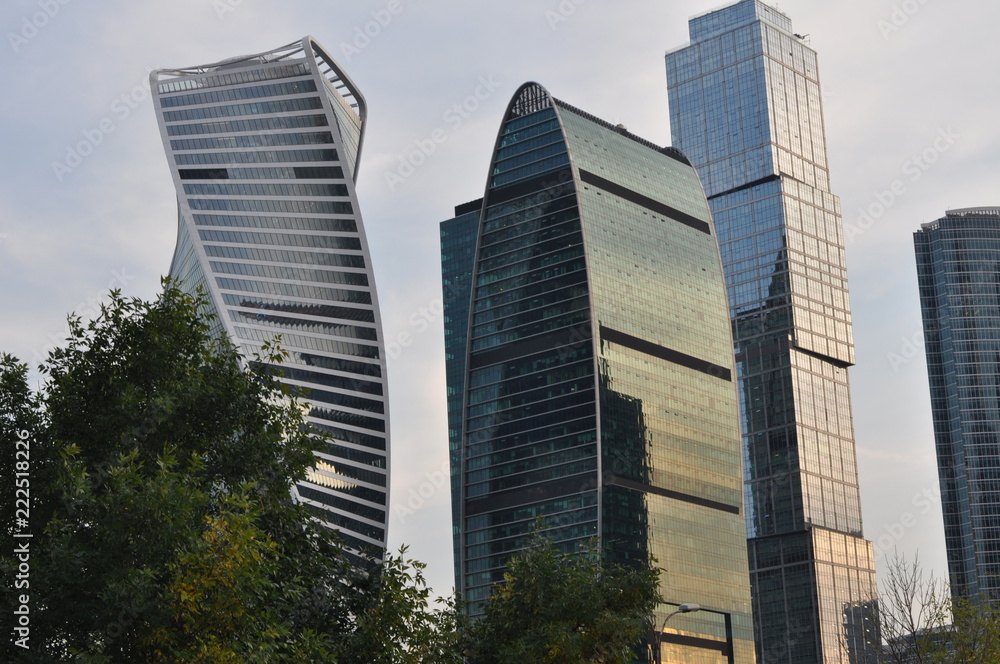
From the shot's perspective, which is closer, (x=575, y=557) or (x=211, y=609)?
(x=211, y=609)

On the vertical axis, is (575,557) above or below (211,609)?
above

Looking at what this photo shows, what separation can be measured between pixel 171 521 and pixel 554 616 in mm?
19563

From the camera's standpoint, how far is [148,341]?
1596 inches

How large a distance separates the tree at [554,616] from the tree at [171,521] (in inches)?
217

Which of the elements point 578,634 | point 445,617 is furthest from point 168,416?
point 578,634

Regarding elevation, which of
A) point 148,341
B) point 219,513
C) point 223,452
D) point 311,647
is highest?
point 148,341

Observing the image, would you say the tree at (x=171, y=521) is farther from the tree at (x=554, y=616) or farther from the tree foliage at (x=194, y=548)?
the tree at (x=554, y=616)

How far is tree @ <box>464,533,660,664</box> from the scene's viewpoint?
161 ft

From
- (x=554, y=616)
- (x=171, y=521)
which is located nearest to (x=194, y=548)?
(x=171, y=521)

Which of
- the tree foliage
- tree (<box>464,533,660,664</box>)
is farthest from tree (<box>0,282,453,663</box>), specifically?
tree (<box>464,533,660,664</box>)

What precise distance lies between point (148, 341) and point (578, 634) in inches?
773

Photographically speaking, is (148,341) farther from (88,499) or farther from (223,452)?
(88,499)

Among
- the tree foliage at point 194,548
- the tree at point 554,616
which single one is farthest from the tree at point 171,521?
the tree at point 554,616

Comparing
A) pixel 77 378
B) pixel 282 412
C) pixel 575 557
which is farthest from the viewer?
pixel 575 557
